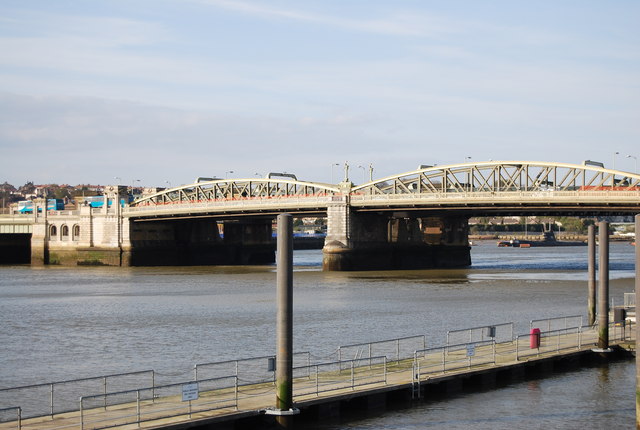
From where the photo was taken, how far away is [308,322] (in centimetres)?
6066

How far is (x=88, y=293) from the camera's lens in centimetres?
8825

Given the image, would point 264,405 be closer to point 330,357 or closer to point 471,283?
point 330,357

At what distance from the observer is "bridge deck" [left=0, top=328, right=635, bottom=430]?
27484 millimetres

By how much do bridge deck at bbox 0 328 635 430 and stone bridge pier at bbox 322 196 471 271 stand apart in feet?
252

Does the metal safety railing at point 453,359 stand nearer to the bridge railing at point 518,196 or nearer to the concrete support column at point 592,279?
the concrete support column at point 592,279

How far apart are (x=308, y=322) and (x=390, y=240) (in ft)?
245

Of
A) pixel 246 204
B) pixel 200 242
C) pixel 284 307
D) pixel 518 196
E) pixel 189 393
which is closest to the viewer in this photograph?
pixel 189 393

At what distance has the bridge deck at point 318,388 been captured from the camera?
90.2ft

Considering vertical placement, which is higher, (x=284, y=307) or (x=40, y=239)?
(x=40, y=239)

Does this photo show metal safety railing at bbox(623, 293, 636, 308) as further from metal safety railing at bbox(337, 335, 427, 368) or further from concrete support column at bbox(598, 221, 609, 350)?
metal safety railing at bbox(337, 335, 427, 368)

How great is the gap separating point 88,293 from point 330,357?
48.6 meters

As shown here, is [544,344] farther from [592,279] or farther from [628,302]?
[628,302]

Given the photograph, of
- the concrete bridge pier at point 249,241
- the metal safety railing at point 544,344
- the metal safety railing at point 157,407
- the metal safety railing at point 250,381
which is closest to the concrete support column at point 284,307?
the metal safety railing at point 250,381

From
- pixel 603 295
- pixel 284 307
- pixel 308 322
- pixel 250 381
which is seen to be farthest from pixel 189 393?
pixel 308 322
